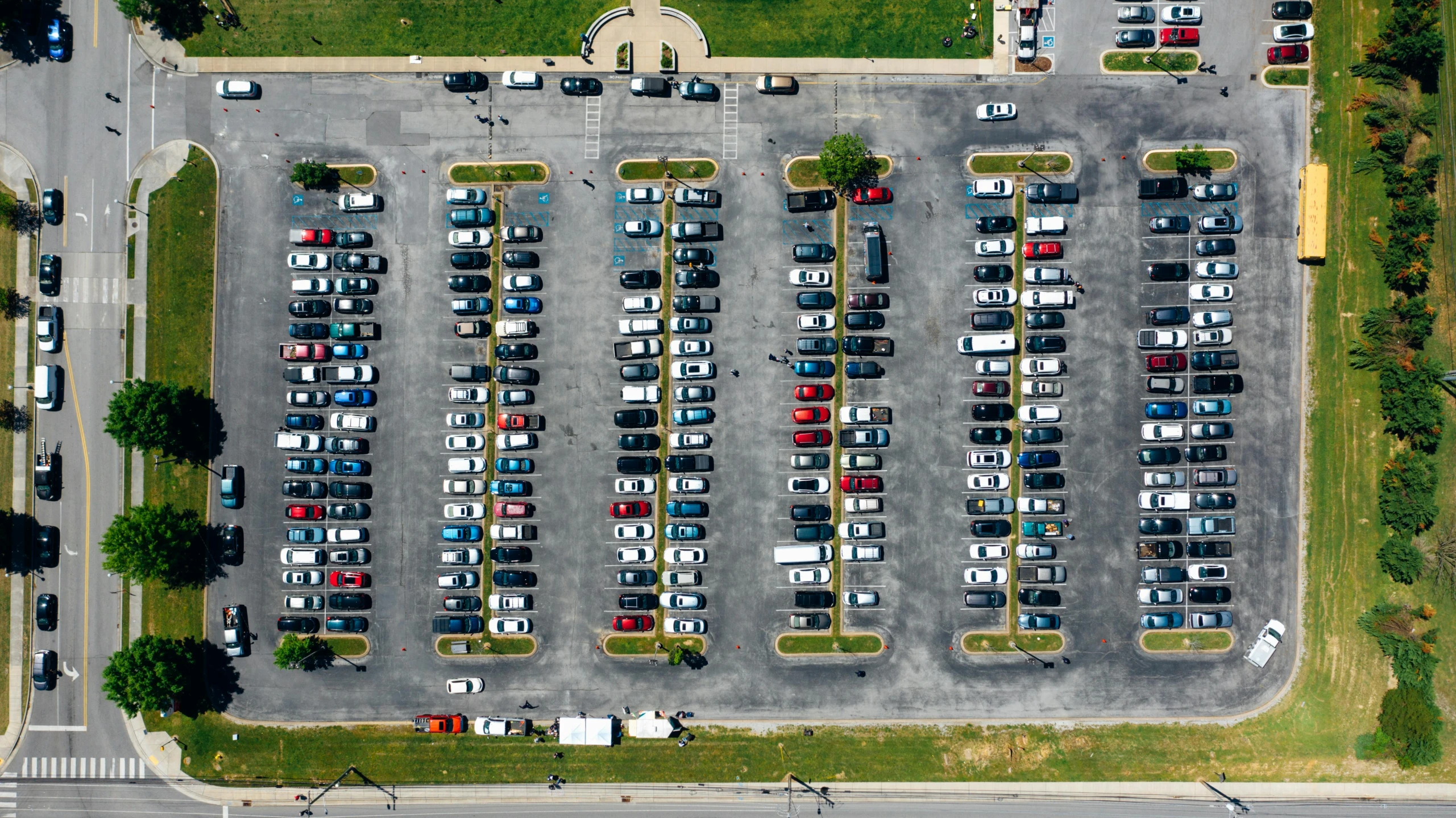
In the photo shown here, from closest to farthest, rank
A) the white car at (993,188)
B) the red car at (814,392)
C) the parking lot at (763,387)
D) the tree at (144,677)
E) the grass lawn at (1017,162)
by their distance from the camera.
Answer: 1. the tree at (144,677)
2. the red car at (814,392)
3. the white car at (993,188)
4. the parking lot at (763,387)
5. the grass lawn at (1017,162)

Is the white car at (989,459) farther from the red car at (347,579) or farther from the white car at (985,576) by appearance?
the red car at (347,579)

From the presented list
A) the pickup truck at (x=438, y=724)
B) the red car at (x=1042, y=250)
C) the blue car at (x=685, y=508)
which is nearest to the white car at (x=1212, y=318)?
the red car at (x=1042, y=250)

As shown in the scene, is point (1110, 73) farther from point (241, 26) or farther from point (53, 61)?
point (53, 61)

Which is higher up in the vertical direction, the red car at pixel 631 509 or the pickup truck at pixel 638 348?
the pickup truck at pixel 638 348

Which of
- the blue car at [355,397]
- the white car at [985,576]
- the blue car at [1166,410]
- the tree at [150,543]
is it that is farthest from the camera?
the blue car at [355,397]

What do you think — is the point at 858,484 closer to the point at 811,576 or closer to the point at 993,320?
the point at 811,576

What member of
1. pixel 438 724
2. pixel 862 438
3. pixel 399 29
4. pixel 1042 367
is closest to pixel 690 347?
pixel 862 438

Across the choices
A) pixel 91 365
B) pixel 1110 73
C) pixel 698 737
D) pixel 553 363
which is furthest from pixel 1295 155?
pixel 91 365
